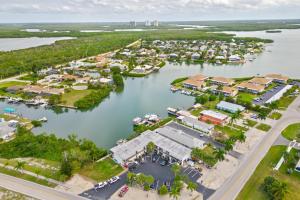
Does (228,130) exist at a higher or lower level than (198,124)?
lower

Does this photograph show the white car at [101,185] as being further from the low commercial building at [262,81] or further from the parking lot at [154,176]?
the low commercial building at [262,81]

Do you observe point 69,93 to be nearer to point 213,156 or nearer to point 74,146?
point 74,146

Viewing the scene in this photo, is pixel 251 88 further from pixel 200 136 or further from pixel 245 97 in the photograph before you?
pixel 200 136

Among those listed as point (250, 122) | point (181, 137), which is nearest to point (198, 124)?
point (181, 137)

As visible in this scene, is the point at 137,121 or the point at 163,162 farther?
the point at 137,121

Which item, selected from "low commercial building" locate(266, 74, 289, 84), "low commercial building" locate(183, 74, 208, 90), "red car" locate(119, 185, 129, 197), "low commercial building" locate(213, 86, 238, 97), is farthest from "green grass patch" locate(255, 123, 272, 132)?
"low commercial building" locate(266, 74, 289, 84)

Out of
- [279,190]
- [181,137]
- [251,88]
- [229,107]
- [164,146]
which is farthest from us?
[251,88]
